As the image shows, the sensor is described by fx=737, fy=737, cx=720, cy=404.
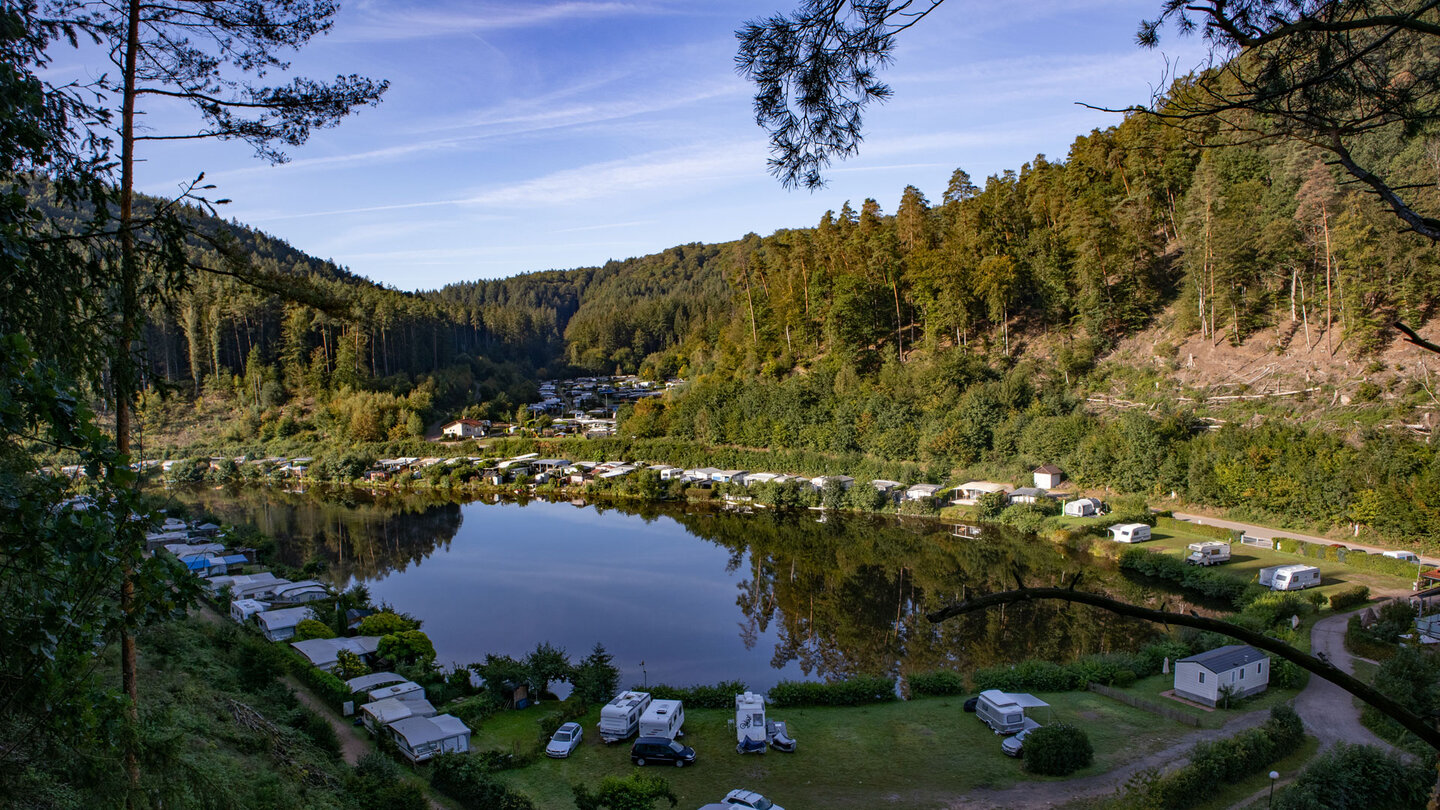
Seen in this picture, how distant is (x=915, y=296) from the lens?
110 feet

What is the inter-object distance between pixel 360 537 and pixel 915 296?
24.9m

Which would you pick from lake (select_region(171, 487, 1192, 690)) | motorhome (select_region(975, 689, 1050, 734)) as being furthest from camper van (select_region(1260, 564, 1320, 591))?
motorhome (select_region(975, 689, 1050, 734))

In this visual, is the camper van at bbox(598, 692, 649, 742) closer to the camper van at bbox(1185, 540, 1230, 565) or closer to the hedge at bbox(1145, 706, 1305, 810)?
the hedge at bbox(1145, 706, 1305, 810)

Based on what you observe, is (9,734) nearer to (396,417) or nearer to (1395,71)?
(1395,71)

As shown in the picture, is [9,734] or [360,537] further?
[360,537]

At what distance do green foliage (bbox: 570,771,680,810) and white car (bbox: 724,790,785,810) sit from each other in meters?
0.65

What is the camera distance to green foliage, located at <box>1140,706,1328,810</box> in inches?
319

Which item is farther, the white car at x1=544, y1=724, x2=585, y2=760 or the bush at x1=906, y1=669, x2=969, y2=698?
the bush at x1=906, y1=669, x2=969, y2=698

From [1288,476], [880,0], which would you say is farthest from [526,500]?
[880,0]

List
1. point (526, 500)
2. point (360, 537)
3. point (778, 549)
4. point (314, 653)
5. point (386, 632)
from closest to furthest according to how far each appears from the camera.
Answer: point (314, 653)
point (386, 632)
point (778, 549)
point (360, 537)
point (526, 500)

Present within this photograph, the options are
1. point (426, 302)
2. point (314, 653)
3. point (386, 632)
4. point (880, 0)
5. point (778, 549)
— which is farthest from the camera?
point (426, 302)

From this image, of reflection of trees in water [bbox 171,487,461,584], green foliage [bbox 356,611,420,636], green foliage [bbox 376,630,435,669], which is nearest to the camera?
green foliage [bbox 376,630,435,669]

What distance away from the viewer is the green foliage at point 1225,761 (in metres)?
8.09

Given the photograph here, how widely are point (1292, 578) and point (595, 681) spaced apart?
1436cm
